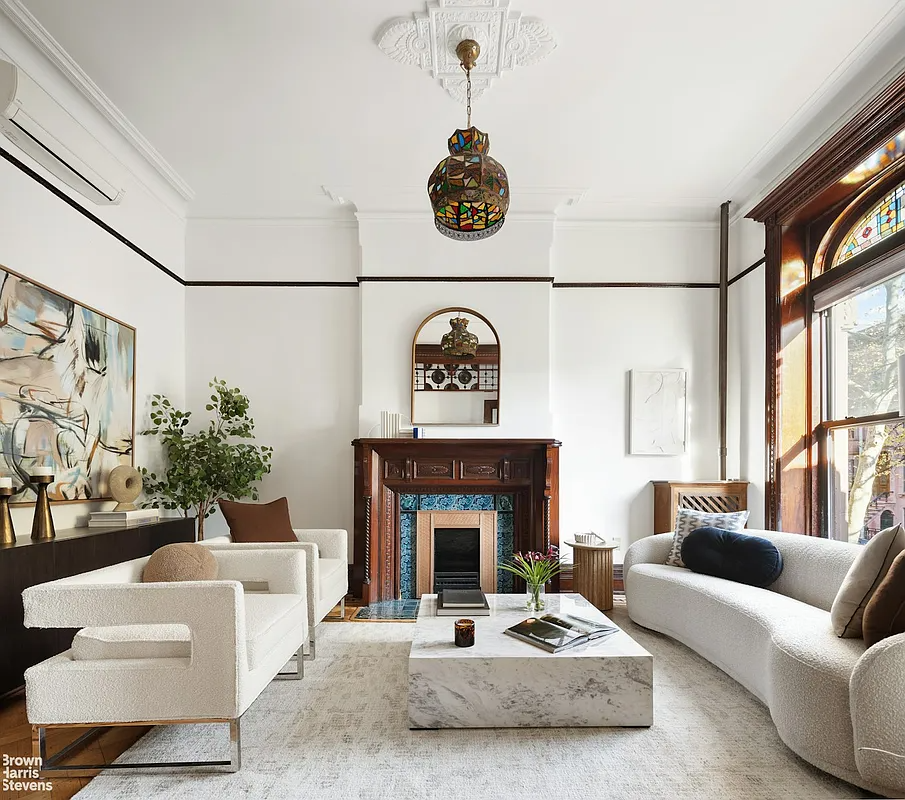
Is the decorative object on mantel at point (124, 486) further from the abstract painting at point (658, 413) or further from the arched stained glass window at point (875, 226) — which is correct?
the arched stained glass window at point (875, 226)

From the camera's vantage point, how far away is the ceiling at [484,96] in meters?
3.22

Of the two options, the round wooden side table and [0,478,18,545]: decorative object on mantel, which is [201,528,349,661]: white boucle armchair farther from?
the round wooden side table

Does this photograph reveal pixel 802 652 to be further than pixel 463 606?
No

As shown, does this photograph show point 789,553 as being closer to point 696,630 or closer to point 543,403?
point 696,630

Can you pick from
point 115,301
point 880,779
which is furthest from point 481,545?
point 880,779

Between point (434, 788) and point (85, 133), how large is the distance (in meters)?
3.98

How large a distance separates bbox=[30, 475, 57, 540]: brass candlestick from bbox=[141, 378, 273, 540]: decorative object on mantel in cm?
154

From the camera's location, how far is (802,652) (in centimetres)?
250

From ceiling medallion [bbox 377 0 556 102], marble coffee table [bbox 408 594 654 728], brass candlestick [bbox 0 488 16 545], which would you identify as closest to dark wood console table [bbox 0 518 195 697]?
brass candlestick [bbox 0 488 16 545]

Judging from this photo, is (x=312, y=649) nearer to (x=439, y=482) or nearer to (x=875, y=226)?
(x=439, y=482)

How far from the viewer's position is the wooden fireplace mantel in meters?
5.30

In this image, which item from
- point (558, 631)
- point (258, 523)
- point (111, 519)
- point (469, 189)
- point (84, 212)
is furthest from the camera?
point (258, 523)

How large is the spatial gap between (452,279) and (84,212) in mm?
2653

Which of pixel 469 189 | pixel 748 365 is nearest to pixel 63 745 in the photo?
pixel 469 189
